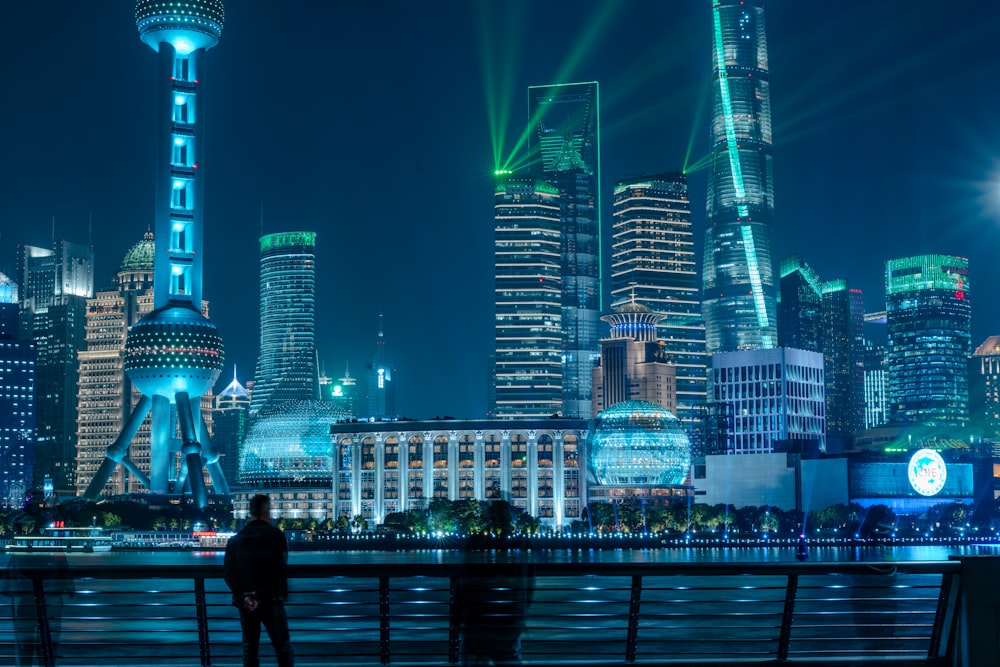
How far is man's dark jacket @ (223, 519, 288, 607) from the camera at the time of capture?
16.3 meters

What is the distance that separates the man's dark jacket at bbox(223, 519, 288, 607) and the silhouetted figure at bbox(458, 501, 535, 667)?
231 cm

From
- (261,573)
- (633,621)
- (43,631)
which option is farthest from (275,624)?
(633,621)

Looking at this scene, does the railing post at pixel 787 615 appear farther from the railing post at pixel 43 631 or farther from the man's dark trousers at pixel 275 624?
the railing post at pixel 43 631

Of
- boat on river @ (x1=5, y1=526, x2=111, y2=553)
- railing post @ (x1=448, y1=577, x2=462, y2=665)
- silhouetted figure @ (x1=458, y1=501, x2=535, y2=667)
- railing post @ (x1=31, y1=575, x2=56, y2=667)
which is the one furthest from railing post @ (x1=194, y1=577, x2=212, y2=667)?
boat on river @ (x1=5, y1=526, x2=111, y2=553)

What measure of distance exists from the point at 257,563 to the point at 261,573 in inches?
5.5

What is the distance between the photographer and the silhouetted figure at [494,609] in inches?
680

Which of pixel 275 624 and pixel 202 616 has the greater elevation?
pixel 275 624

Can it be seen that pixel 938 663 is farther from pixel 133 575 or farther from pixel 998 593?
pixel 133 575

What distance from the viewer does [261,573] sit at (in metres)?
16.5

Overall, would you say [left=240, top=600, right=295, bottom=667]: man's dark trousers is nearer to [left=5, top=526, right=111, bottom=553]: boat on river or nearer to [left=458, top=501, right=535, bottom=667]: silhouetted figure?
[left=458, top=501, right=535, bottom=667]: silhouetted figure

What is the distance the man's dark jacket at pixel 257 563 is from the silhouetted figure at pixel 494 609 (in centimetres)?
231

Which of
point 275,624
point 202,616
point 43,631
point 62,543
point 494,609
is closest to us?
point 275,624

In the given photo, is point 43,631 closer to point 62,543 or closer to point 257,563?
point 257,563

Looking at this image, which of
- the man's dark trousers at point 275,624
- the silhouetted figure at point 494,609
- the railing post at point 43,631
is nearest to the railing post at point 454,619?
the silhouetted figure at point 494,609
